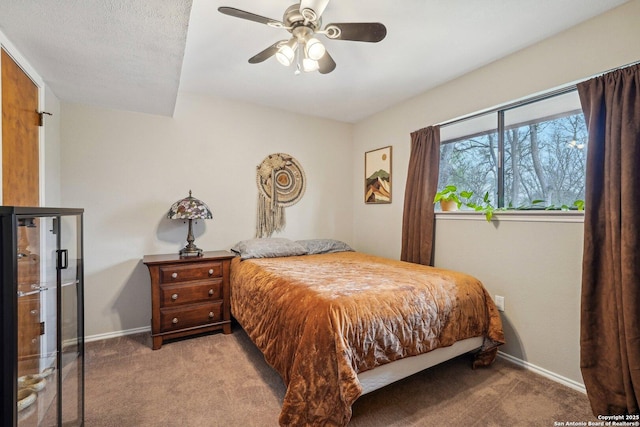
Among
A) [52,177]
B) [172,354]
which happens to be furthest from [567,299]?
[52,177]

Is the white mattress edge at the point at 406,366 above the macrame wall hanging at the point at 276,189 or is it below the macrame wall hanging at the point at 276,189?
below

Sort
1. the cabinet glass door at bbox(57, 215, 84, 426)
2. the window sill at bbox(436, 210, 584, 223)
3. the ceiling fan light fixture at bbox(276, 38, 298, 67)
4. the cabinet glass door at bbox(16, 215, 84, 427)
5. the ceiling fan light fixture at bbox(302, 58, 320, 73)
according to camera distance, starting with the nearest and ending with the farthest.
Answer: the cabinet glass door at bbox(16, 215, 84, 427) < the cabinet glass door at bbox(57, 215, 84, 426) < the ceiling fan light fixture at bbox(276, 38, 298, 67) < the ceiling fan light fixture at bbox(302, 58, 320, 73) < the window sill at bbox(436, 210, 584, 223)

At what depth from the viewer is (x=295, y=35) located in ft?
5.77

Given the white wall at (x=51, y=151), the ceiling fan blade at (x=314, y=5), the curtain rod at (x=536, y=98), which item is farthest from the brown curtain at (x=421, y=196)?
the white wall at (x=51, y=151)

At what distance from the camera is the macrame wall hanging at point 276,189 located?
3.48m

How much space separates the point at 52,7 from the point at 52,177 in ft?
4.96

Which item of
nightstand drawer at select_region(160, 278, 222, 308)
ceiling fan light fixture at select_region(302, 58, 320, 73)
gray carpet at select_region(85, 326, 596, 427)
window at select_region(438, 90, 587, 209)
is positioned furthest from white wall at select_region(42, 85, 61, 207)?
window at select_region(438, 90, 587, 209)

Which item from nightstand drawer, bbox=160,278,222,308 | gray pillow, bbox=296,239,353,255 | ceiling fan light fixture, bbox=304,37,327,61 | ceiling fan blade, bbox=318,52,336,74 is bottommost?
nightstand drawer, bbox=160,278,222,308

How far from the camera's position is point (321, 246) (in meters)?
3.50

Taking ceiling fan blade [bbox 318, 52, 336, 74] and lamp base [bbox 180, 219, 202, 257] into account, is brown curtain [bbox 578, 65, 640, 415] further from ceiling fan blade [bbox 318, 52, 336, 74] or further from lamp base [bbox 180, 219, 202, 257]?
lamp base [bbox 180, 219, 202, 257]

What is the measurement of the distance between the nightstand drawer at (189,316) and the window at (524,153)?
8.78 feet

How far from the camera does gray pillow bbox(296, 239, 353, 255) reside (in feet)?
11.2

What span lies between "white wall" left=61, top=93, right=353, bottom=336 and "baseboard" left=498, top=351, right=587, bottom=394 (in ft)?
8.06

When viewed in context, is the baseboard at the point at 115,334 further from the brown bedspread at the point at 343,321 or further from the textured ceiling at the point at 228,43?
the textured ceiling at the point at 228,43
